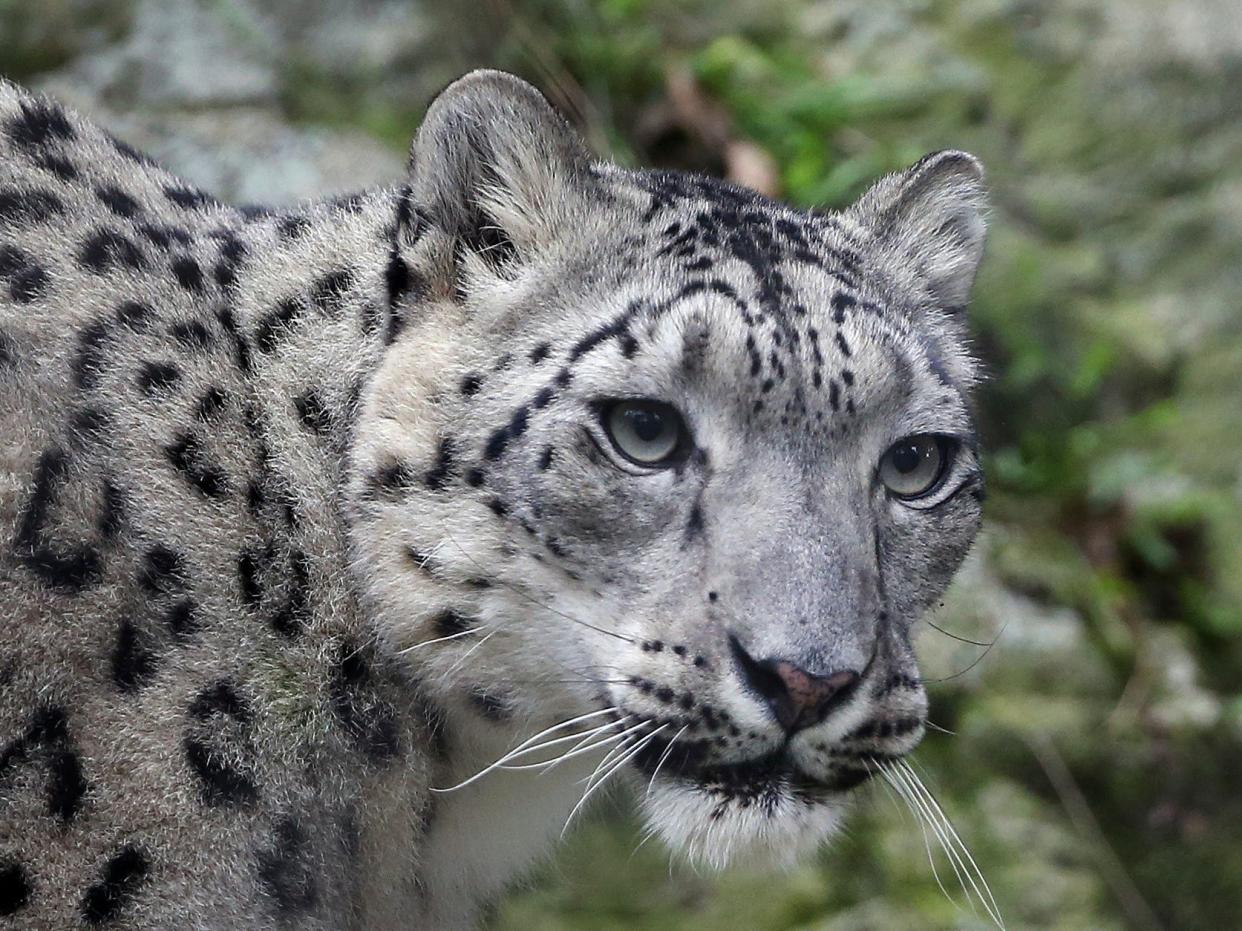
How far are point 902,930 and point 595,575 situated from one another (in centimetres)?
263

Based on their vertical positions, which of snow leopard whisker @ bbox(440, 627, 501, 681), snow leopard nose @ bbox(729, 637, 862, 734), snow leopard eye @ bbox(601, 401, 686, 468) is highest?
snow leopard eye @ bbox(601, 401, 686, 468)

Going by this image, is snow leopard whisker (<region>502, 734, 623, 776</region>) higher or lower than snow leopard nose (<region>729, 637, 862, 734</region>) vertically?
lower

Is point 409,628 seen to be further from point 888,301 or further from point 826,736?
point 888,301

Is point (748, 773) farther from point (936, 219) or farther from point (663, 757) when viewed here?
point (936, 219)

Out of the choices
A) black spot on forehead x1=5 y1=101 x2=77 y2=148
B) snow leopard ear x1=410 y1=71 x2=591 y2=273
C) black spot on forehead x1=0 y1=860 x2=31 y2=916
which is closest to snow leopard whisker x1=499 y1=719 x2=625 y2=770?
black spot on forehead x1=0 y1=860 x2=31 y2=916

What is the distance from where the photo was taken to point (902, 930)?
5.16m

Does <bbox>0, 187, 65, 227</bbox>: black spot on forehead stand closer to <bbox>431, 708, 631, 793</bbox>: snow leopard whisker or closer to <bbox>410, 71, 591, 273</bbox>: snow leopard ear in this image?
<bbox>410, 71, 591, 273</bbox>: snow leopard ear

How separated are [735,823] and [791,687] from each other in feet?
1.30

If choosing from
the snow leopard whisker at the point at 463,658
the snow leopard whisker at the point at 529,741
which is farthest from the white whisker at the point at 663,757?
the snow leopard whisker at the point at 463,658

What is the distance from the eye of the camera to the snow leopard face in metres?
3.01

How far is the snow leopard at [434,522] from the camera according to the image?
2.98 metres

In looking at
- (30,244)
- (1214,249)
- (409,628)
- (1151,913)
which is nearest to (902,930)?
(1151,913)

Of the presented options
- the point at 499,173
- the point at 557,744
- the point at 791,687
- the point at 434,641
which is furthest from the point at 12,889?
the point at 499,173

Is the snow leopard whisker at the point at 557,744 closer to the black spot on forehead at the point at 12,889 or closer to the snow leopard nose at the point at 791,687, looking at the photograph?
the snow leopard nose at the point at 791,687
